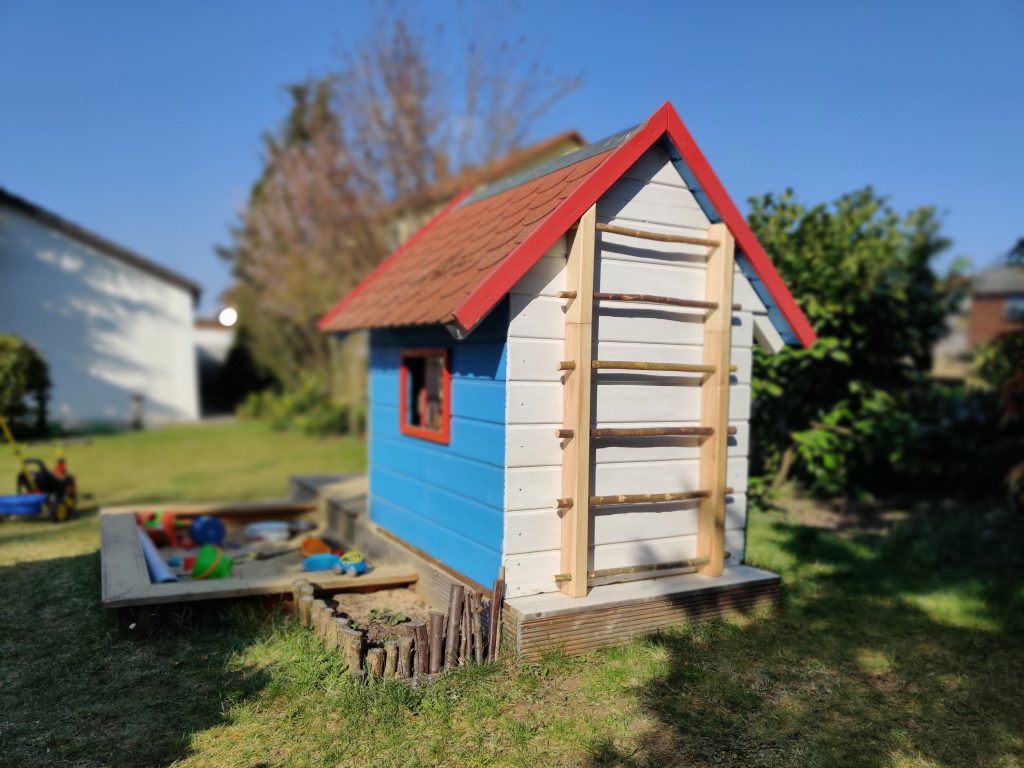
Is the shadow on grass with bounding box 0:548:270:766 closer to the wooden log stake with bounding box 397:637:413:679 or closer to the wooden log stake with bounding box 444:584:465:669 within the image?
the wooden log stake with bounding box 397:637:413:679

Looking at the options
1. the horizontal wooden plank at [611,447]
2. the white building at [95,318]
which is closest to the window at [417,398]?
the horizontal wooden plank at [611,447]

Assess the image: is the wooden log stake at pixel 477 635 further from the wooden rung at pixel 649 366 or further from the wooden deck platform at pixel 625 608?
the wooden rung at pixel 649 366

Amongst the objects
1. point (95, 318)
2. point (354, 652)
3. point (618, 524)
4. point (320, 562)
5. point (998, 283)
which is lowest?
point (320, 562)

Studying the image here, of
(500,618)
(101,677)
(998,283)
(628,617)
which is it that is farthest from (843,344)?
(998,283)

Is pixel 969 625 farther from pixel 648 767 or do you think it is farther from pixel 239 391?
pixel 239 391

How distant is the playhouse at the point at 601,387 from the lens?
522cm

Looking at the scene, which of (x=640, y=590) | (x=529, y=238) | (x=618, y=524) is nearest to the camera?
(x=529, y=238)

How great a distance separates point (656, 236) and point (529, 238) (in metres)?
1.14

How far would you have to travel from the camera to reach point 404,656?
4.83 m

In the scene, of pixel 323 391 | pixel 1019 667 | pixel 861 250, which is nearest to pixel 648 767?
pixel 1019 667

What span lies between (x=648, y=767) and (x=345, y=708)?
68.7 inches

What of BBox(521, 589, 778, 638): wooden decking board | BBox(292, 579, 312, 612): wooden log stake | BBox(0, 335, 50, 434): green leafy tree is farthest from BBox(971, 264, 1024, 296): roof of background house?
BBox(292, 579, 312, 612): wooden log stake

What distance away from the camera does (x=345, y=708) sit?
448 cm

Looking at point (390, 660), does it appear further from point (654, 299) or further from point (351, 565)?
point (654, 299)
